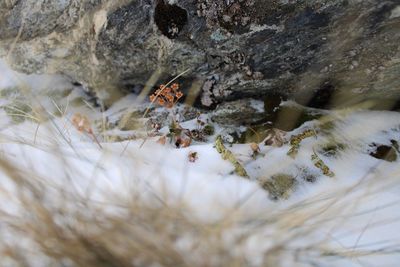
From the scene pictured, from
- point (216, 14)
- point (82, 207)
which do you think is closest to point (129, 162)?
point (82, 207)

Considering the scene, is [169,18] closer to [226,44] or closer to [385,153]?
[226,44]

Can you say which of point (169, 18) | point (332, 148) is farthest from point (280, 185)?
point (169, 18)

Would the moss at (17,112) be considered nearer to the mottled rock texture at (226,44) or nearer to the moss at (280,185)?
the mottled rock texture at (226,44)

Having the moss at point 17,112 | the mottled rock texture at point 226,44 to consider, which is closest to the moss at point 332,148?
the mottled rock texture at point 226,44

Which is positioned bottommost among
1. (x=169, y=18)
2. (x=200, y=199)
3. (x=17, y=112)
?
(x=17, y=112)

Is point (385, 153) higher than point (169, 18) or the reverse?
the reverse

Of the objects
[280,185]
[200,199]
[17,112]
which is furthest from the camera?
[17,112]
